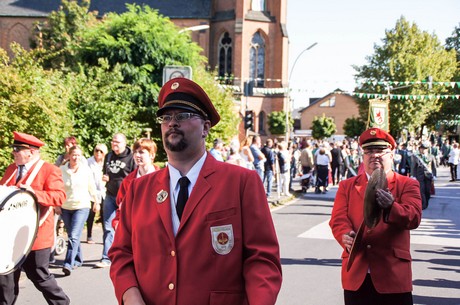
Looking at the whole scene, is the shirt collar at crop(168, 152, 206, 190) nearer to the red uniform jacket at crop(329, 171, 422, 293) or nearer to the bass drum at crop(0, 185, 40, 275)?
the red uniform jacket at crop(329, 171, 422, 293)

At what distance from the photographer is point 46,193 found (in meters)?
5.74

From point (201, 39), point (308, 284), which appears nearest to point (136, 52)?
point (308, 284)

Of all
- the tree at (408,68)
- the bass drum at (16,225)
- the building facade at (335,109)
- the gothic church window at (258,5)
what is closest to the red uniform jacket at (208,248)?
the bass drum at (16,225)

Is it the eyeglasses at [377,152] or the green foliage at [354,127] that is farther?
the green foliage at [354,127]

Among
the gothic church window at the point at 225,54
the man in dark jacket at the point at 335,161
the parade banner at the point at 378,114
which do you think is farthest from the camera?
the gothic church window at the point at 225,54

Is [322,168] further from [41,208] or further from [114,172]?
[41,208]

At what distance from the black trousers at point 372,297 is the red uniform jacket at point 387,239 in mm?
53

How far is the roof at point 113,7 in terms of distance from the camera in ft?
192

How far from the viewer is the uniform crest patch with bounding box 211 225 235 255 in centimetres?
267

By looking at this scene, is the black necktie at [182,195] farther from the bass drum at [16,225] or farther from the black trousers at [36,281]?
the black trousers at [36,281]

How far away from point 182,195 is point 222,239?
1.00ft

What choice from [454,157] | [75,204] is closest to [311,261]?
[75,204]

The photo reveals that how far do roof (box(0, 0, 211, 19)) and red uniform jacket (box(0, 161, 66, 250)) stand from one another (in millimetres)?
52996

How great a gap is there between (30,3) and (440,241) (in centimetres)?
5867
